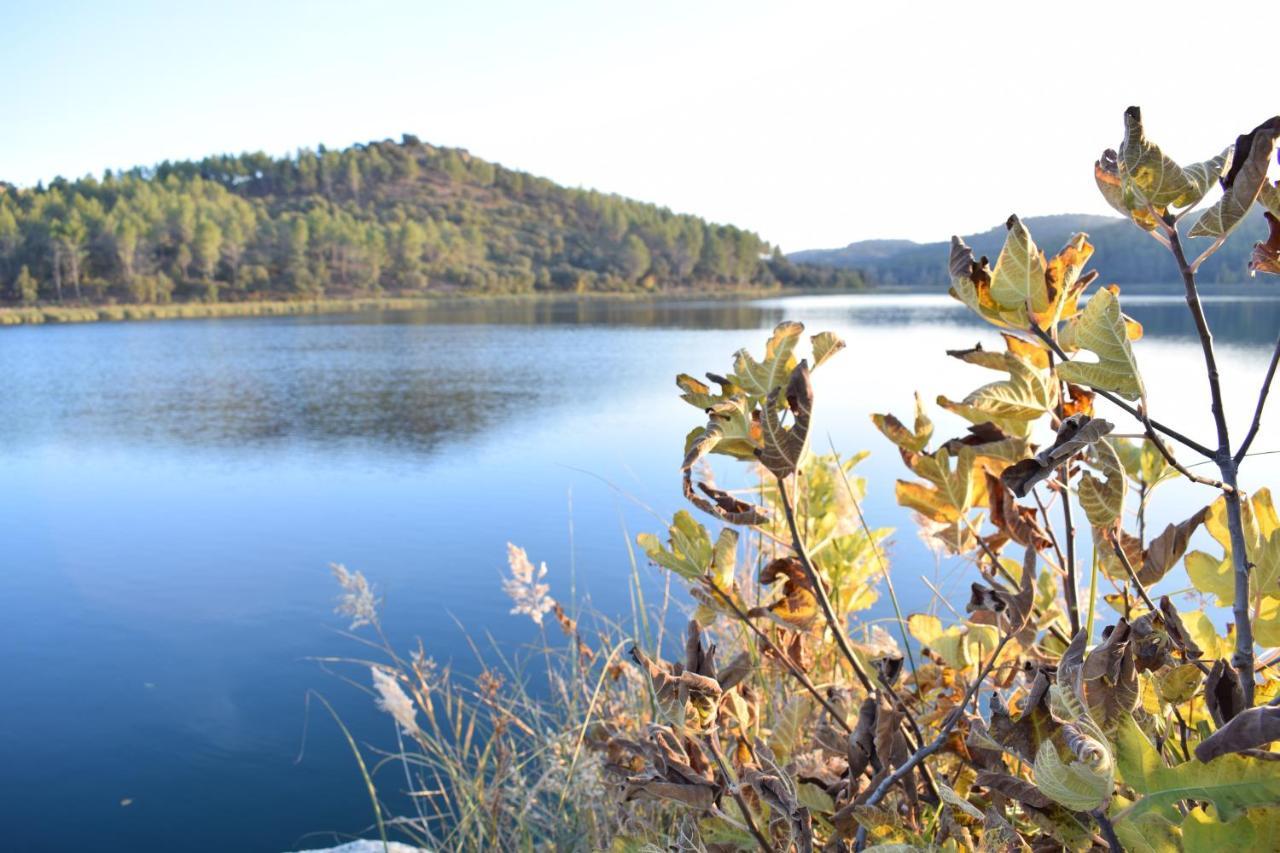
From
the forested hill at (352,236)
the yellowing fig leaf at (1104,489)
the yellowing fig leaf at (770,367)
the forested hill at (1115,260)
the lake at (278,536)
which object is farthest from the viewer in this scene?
the forested hill at (352,236)

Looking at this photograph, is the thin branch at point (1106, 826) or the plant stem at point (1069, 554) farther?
the plant stem at point (1069, 554)

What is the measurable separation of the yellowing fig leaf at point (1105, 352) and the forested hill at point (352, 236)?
47.2 metres

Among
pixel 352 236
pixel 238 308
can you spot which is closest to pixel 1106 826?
pixel 238 308

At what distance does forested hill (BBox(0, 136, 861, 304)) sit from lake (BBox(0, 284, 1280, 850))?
106ft

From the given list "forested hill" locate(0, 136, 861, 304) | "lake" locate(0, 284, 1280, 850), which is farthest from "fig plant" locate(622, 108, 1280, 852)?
"forested hill" locate(0, 136, 861, 304)

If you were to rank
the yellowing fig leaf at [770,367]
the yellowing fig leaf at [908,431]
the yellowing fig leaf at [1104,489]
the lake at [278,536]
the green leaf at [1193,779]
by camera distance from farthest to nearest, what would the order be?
the lake at [278,536], the yellowing fig leaf at [908,431], the yellowing fig leaf at [770,367], the yellowing fig leaf at [1104,489], the green leaf at [1193,779]

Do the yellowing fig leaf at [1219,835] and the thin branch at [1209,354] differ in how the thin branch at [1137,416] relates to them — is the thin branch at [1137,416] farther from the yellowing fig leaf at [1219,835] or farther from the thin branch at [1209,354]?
the yellowing fig leaf at [1219,835]

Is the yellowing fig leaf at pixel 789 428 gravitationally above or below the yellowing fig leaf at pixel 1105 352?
below

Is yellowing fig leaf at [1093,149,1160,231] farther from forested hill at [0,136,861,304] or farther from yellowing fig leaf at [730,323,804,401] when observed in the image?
forested hill at [0,136,861,304]

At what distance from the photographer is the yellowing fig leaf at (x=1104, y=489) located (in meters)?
0.60

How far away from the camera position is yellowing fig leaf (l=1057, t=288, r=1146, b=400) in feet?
1.68

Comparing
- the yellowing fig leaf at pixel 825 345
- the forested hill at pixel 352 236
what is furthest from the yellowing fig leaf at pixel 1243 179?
the forested hill at pixel 352 236

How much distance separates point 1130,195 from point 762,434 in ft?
0.96

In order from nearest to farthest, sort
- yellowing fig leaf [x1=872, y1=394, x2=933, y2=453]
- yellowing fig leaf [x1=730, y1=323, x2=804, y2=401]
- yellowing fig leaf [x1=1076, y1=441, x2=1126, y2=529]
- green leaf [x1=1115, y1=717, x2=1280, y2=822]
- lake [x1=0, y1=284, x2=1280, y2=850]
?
green leaf [x1=1115, y1=717, x2=1280, y2=822] → yellowing fig leaf [x1=1076, y1=441, x2=1126, y2=529] → yellowing fig leaf [x1=730, y1=323, x2=804, y2=401] → yellowing fig leaf [x1=872, y1=394, x2=933, y2=453] → lake [x1=0, y1=284, x2=1280, y2=850]
